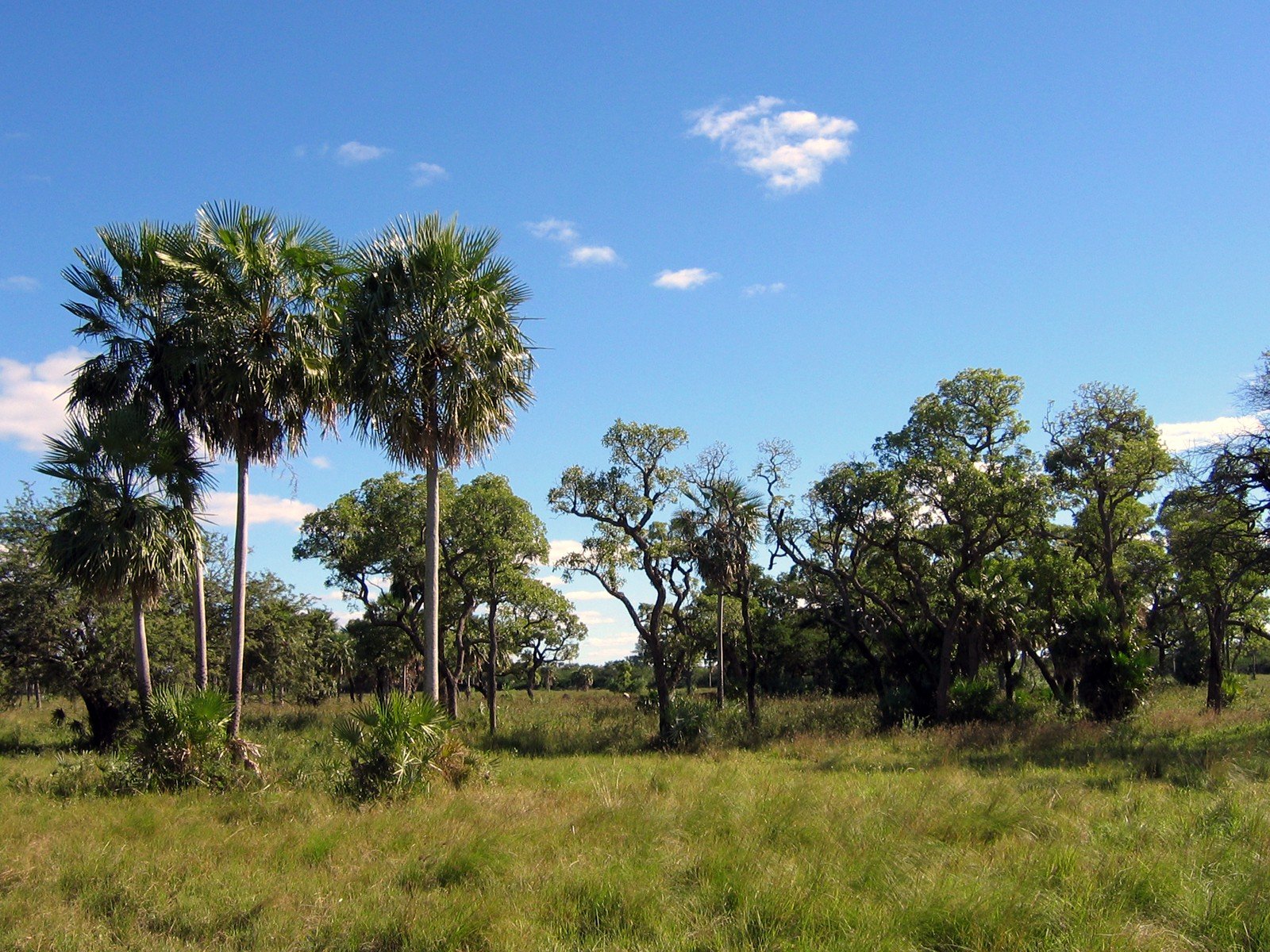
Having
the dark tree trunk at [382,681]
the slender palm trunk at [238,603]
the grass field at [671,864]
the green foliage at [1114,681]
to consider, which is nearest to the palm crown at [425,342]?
the slender palm trunk at [238,603]

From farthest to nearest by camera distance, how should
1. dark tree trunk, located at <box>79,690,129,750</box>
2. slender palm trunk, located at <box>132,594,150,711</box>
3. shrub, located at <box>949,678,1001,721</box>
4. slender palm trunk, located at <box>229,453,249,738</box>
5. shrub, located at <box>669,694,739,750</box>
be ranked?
dark tree trunk, located at <box>79,690,129,750</box> < shrub, located at <box>949,678,1001,721</box> < shrub, located at <box>669,694,739,750</box> < slender palm trunk, located at <box>132,594,150,711</box> < slender palm trunk, located at <box>229,453,249,738</box>

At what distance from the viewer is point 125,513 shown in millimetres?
16484

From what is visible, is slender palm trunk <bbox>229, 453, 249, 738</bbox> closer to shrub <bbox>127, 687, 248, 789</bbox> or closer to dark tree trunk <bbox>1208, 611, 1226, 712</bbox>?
shrub <bbox>127, 687, 248, 789</bbox>

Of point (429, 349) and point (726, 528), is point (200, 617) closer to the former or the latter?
point (429, 349)

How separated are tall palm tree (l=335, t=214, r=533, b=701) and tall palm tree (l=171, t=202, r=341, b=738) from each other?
120cm

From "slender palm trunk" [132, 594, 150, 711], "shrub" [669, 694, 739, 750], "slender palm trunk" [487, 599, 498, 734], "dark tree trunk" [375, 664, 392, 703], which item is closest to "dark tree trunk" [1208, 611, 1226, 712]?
"shrub" [669, 694, 739, 750]

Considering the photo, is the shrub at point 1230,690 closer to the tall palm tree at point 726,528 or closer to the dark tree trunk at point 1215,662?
the dark tree trunk at point 1215,662

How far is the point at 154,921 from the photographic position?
7742 millimetres

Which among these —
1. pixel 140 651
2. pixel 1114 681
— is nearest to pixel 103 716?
pixel 140 651

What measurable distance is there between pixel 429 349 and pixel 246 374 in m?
3.45

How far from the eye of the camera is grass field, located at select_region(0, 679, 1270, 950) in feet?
22.9

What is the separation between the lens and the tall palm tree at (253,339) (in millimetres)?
15789

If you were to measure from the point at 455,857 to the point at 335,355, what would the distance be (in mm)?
10367

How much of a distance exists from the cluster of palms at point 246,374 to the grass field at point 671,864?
13.7ft
